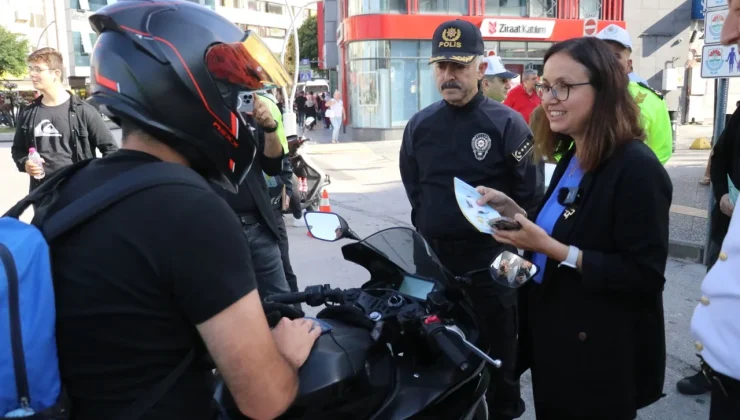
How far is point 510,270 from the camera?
190 centimetres

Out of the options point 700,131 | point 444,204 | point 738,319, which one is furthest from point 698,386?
point 700,131

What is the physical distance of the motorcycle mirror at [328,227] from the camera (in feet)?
6.67

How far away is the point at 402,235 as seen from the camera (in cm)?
211

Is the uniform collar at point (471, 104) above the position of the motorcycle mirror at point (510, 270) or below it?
above

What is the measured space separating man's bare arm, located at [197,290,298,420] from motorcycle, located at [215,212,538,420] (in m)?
0.14

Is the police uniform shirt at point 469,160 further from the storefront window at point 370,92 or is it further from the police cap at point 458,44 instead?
the storefront window at point 370,92

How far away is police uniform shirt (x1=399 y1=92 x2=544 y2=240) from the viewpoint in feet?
10.3

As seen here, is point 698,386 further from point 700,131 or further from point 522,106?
point 700,131

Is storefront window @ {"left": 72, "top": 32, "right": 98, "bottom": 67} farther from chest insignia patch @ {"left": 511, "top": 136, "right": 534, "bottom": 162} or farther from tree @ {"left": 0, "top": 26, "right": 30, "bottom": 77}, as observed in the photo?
chest insignia patch @ {"left": 511, "top": 136, "right": 534, "bottom": 162}

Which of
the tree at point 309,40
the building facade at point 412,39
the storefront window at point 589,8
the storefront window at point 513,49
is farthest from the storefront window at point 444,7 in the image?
the tree at point 309,40

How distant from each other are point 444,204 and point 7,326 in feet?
7.66

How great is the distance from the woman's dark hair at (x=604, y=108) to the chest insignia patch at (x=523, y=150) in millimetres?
1026

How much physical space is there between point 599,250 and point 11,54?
45052 millimetres

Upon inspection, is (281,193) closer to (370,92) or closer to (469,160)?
(469,160)
